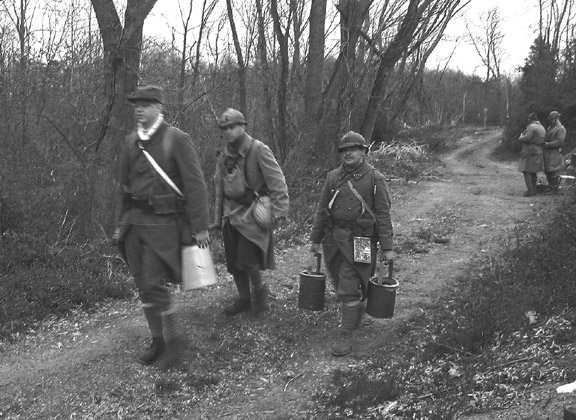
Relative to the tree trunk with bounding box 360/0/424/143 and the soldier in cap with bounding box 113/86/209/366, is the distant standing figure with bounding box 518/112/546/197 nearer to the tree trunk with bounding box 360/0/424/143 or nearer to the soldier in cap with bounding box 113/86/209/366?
the tree trunk with bounding box 360/0/424/143

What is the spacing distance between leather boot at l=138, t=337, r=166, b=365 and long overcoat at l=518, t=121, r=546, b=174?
10142 millimetres

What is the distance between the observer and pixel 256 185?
533cm

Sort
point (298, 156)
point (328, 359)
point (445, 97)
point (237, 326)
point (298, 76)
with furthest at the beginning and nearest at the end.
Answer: point (445, 97), point (298, 76), point (298, 156), point (237, 326), point (328, 359)

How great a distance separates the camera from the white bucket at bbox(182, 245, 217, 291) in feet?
14.5

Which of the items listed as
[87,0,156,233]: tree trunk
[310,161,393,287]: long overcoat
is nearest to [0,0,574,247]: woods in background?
[87,0,156,233]: tree trunk

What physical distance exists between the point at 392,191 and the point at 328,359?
8731 millimetres

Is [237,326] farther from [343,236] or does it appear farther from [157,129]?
[157,129]

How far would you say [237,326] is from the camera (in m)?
5.64

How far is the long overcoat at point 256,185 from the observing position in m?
5.25

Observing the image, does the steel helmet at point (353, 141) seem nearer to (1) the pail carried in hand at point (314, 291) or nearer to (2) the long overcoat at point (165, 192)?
(1) the pail carried in hand at point (314, 291)

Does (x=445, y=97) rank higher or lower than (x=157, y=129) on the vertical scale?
higher

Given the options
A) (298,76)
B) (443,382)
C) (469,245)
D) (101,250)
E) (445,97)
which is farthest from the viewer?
→ (445,97)

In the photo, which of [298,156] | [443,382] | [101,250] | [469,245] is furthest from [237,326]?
[298,156]

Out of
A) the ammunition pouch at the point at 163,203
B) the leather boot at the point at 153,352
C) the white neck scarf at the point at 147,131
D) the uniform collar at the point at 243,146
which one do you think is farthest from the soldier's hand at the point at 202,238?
the uniform collar at the point at 243,146
